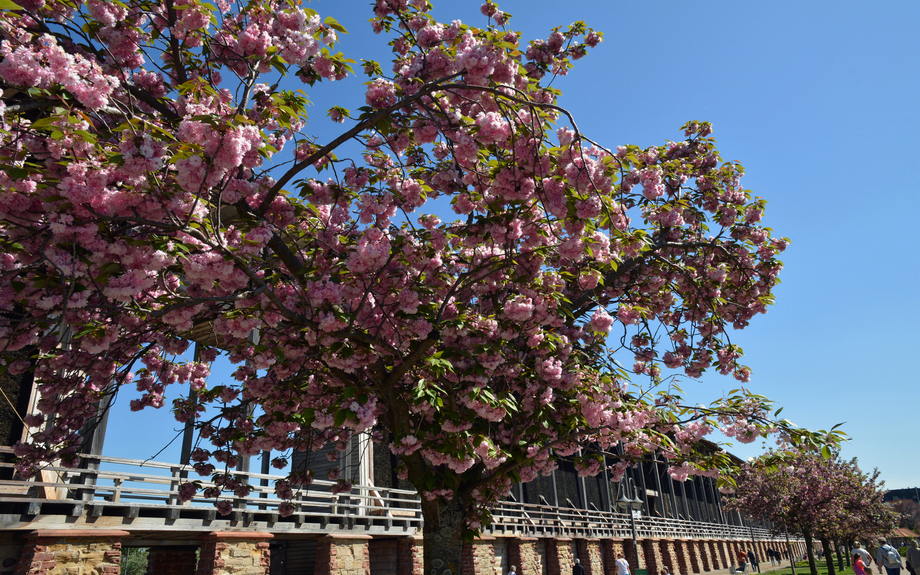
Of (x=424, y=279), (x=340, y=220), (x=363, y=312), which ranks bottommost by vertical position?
(x=363, y=312)

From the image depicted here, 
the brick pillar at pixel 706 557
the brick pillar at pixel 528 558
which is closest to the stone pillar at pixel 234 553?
the brick pillar at pixel 528 558

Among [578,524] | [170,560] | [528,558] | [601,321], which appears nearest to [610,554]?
[578,524]

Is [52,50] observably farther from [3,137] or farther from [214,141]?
[214,141]

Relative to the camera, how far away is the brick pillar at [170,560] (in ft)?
43.1

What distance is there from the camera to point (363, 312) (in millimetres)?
6305

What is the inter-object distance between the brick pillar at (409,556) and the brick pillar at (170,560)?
5.65 m

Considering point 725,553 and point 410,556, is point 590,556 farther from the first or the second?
point 725,553

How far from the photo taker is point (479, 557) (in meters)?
16.7

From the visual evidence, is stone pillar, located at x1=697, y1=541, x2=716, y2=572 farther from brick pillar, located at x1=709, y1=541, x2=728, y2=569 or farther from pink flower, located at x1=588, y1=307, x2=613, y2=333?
pink flower, located at x1=588, y1=307, x2=613, y2=333

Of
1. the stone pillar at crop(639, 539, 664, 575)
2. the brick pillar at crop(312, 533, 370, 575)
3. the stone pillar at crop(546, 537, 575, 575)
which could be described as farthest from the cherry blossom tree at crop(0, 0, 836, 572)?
the stone pillar at crop(639, 539, 664, 575)

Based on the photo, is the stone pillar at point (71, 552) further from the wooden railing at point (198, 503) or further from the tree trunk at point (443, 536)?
the tree trunk at point (443, 536)

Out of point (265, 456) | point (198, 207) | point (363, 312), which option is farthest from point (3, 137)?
point (265, 456)

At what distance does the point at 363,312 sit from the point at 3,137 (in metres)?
3.50

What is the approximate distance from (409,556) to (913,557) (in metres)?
11.8
